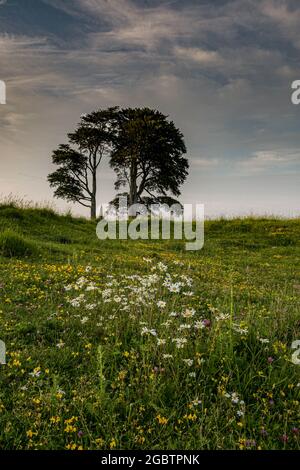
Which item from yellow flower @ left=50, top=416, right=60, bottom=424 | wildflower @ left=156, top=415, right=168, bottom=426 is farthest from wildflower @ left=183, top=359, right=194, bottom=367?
yellow flower @ left=50, top=416, right=60, bottom=424

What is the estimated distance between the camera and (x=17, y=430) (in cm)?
352

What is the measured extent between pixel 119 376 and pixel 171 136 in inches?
1482

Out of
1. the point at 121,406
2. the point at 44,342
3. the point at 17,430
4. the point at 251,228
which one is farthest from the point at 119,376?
the point at 251,228

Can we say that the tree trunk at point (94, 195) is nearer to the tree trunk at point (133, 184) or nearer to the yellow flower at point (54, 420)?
the tree trunk at point (133, 184)

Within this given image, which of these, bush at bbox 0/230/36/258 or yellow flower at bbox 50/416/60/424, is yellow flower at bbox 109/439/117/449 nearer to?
yellow flower at bbox 50/416/60/424

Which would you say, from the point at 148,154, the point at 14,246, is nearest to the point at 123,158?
the point at 148,154

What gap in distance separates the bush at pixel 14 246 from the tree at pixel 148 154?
90.4 ft

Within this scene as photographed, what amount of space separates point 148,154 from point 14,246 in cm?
2905

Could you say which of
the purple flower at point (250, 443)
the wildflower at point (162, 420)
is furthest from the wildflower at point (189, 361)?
the purple flower at point (250, 443)

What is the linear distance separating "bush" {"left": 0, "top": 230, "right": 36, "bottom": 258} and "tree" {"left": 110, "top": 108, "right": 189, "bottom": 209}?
27.6m

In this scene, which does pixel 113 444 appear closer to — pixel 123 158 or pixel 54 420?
pixel 54 420

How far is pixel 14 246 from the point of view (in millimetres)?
11992

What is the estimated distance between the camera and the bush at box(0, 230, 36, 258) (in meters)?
11.7
